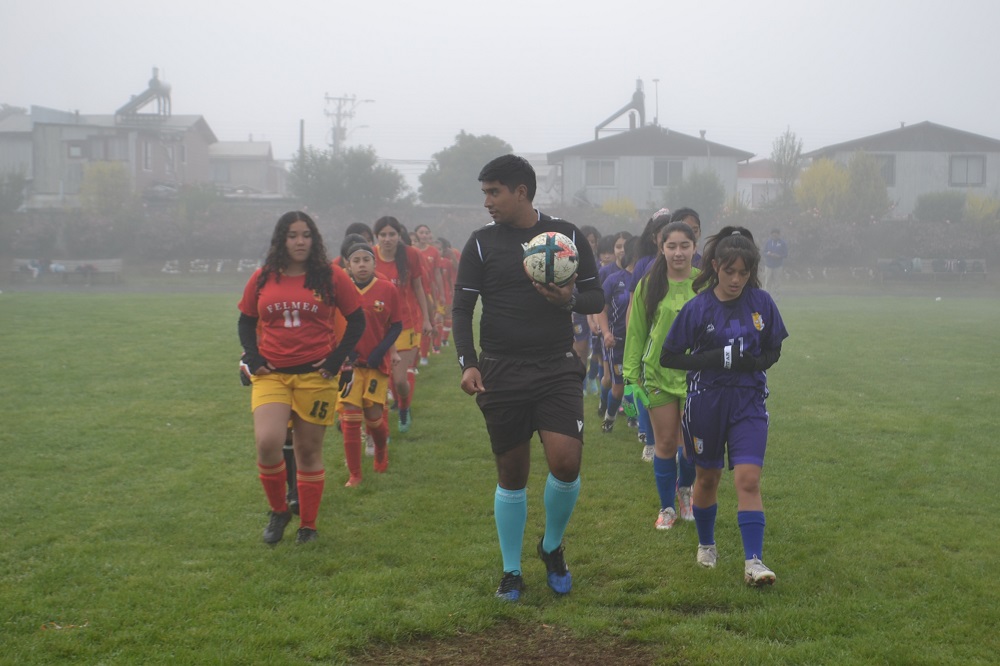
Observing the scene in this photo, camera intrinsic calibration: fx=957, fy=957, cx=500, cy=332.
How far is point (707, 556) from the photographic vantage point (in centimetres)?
562

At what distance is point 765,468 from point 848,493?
986 millimetres

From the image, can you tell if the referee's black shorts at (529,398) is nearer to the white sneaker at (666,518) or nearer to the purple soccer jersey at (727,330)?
the purple soccer jersey at (727,330)

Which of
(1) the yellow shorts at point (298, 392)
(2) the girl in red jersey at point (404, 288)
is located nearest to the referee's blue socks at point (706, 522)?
(1) the yellow shorts at point (298, 392)

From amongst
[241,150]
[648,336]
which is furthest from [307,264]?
[241,150]

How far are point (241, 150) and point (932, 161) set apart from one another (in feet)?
173

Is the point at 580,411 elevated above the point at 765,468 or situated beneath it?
elevated above

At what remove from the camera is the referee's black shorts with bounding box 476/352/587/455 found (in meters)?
4.95

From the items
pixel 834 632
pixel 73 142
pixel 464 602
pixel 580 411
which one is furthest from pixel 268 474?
pixel 73 142

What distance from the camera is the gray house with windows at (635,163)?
53.2 metres

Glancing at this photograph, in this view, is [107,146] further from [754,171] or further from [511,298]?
[511,298]

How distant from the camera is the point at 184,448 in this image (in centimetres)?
905

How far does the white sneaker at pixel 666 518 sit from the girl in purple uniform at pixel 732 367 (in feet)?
3.17

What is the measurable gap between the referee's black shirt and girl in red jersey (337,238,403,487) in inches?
106

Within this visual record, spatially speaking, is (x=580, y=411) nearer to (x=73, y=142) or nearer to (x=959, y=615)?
(x=959, y=615)
